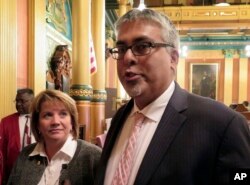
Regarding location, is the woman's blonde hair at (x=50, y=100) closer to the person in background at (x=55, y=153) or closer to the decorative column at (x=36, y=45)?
the person in background at (x=55, y=153)

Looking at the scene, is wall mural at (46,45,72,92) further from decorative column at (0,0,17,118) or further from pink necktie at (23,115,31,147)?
pink necktie at (23,115,31,147)

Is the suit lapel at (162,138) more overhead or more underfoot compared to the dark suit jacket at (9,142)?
more overhead

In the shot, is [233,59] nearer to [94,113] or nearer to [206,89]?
[206,89]

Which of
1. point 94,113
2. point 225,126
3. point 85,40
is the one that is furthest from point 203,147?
point 94,113

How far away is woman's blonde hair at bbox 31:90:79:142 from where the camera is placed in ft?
7.52

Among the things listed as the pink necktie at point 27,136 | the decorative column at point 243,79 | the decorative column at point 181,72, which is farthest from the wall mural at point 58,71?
the decorative column at point 243,79

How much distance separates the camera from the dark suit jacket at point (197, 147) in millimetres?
1348

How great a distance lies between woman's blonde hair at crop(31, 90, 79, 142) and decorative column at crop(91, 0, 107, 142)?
6.13 metres

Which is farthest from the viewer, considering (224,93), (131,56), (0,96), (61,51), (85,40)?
(224,93)

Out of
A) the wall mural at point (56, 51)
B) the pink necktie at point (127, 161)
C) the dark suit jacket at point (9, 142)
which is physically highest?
the wall mural at point (56, 51)

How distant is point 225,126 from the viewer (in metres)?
1.38

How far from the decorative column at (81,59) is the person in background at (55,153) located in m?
4.51

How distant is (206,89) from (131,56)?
19094mm

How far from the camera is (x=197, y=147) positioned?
4.62ft
